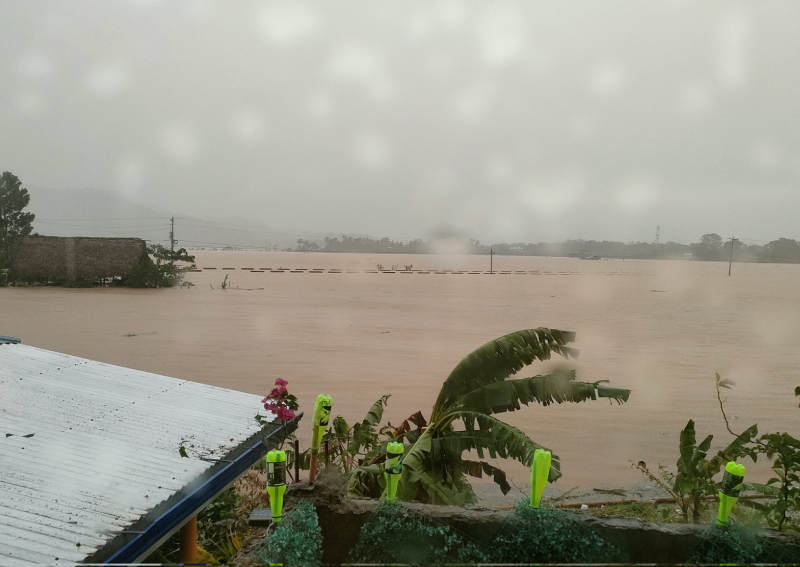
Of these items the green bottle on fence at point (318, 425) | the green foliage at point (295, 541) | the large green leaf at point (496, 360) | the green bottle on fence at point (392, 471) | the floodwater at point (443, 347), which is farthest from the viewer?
the floodwater at point (443, 347)

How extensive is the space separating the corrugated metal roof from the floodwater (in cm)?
236

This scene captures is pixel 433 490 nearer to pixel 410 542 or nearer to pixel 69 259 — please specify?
pixel 410 542

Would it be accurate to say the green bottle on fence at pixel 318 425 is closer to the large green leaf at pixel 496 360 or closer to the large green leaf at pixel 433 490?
the large green leaf at pixel 433 490

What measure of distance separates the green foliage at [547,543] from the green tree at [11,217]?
107 ft

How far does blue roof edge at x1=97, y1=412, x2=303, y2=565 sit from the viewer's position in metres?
2.53

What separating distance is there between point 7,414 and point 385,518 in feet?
10.4

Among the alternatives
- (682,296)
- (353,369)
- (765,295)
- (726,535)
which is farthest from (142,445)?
(765,295)

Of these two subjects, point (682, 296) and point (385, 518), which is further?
point (682, 296)

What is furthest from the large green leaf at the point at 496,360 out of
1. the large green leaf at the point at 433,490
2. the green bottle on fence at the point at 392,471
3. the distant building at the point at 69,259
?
the distant building at the point at 69,259

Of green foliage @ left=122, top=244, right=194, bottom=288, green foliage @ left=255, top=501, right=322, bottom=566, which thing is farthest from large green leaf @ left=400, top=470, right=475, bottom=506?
green foliage @ left=122, top=244, right=194, bottom=288

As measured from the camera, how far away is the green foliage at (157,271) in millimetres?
28422

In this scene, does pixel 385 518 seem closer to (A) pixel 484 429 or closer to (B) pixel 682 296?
(A) pixel 484 429

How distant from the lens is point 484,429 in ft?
13.5

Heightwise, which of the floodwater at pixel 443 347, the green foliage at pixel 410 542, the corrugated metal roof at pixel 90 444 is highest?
the green foliage at pixel 410 542
